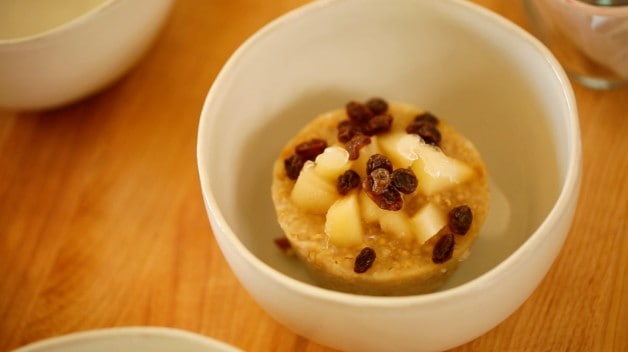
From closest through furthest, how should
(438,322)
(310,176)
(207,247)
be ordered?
(438,322) → (310,176) → (207,247)

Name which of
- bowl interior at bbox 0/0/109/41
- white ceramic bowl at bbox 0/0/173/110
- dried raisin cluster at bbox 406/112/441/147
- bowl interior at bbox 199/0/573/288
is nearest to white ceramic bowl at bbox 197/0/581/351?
bowl interior at bbox 199/0/573/288

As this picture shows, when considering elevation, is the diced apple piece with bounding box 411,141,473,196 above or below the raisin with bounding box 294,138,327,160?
above

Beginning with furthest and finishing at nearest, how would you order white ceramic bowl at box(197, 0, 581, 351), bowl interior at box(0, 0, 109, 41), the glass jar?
1. bowl interior at box(0, 0, 109, 41)
2. the glass jar
3. white ceramic bowl at box(197, 0, 581, 351)

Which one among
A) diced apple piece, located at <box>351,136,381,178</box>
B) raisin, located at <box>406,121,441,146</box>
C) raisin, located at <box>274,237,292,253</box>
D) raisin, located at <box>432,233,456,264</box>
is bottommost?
raisin, located at <box>274,237,292,253</box>

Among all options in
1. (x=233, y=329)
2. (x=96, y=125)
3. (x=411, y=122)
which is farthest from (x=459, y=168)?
(x=96, y=125)

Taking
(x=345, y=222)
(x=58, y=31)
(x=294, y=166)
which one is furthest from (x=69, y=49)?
(x=345, y=222)

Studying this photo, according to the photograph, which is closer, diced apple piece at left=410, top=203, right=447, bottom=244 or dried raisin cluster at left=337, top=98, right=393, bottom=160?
diced apple piece at left=410, top=203, right=447, bottom=244

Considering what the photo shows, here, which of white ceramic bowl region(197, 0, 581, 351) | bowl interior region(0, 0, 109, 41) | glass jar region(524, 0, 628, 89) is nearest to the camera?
white ceramic bowl region(197, 0, 581, 351)

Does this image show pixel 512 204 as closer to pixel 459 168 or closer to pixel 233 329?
pixel 459 168

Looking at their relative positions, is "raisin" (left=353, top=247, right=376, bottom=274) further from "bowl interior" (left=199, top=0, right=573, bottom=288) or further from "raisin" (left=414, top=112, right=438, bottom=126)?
"raisin" (left=414, top=112, right=438, bottom=126)
